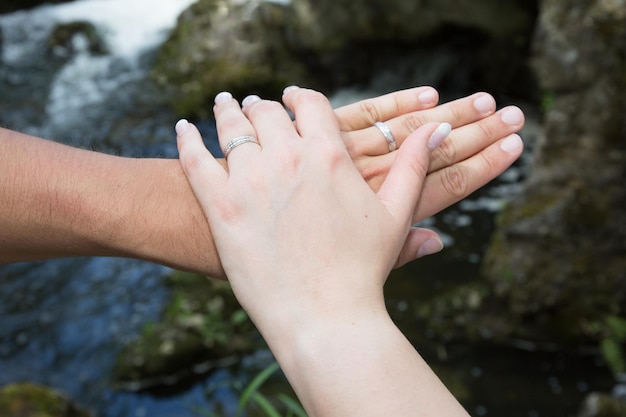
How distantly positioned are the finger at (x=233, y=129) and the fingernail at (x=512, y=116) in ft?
2.71

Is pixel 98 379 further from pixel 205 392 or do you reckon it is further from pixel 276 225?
pixel 276 225

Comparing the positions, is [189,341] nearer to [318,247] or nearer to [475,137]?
[475,137]

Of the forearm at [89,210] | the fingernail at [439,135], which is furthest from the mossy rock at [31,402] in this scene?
the fingernail at [439,135]

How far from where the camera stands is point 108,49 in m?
9.09

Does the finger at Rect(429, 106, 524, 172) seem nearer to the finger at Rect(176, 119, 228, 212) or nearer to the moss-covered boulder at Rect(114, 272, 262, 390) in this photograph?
the finger at Rect(176, 119, 228, 212)

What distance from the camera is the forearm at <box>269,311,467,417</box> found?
129 centimetres

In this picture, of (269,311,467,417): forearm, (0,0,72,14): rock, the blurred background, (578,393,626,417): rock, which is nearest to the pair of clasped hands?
(269,311,467,417): forearm

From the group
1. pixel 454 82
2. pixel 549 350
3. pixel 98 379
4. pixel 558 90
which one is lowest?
pixel 98 379

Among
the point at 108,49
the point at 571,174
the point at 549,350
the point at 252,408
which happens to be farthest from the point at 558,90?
the point at 108,49

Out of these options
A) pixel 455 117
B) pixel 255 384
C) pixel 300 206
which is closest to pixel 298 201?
pixel 300 206

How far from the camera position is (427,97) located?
2.25m

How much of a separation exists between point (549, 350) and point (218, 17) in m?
6.09

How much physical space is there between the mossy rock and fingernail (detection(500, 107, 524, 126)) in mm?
2595

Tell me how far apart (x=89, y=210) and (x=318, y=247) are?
794 mm
